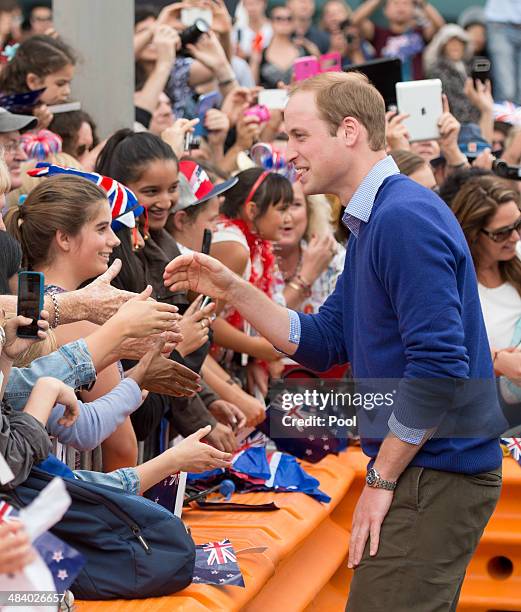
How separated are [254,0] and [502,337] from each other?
6.43 meters

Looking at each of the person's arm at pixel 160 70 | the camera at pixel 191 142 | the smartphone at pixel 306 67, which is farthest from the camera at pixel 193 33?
the camera at pixel 191 142

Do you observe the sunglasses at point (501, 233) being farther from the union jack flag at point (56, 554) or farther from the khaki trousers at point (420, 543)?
the union jack flag at point (56, 554)

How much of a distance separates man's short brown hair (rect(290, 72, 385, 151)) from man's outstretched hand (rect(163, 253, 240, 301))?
546mm

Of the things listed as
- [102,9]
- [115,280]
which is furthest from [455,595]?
[102,9]

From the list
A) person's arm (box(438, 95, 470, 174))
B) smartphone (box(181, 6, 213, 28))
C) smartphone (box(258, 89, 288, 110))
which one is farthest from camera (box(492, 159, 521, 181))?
smartphone (box(181, 6, 213, 28))

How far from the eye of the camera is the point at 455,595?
3182mm

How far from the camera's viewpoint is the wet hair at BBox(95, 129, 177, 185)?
4684 millimetres

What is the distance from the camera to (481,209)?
5609 millimetres

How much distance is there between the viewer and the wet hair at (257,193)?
18.9ft

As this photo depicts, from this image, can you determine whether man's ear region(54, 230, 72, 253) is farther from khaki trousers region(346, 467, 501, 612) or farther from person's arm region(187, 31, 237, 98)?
person's arm region(187, 31, 237, 98)

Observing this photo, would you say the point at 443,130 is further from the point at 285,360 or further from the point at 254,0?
the point at 254,0

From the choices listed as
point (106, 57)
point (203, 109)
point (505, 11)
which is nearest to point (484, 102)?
point (203, 109)

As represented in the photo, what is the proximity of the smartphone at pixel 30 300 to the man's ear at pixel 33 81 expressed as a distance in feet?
9.19

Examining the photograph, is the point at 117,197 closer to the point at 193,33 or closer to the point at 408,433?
the point at 408,433
